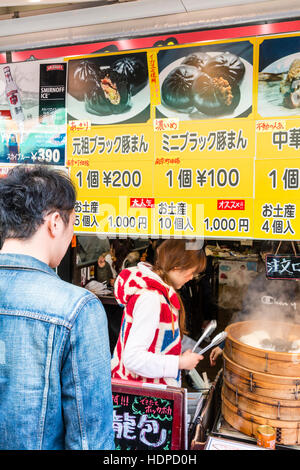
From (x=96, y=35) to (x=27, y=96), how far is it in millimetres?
766

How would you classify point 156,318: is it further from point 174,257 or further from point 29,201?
point 29,201

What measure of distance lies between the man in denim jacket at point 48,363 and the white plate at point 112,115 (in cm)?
174

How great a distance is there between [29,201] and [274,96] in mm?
1877

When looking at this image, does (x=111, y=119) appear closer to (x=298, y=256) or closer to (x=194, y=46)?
(x=194, y=46)

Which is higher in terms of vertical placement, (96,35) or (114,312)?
(96,35)

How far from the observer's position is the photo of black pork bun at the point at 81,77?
305cm

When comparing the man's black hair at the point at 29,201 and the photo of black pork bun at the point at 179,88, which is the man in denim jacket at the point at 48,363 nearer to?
the man's black hair at the point at 29,201

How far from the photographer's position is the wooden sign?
95.7 inches

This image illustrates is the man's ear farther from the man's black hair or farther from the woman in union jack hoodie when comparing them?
the woman in union jack hoodie

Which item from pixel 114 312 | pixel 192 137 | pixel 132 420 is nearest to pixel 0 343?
pixel 132 420

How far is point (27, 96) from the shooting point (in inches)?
128

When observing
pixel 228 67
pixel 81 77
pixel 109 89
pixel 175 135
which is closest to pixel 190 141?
pixel 175 135

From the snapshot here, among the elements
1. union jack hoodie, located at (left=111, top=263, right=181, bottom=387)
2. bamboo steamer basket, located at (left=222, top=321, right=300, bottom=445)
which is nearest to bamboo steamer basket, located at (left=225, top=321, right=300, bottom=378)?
bamboo steamer basket, located at (left=222, top=321, right=300, bottom=445)

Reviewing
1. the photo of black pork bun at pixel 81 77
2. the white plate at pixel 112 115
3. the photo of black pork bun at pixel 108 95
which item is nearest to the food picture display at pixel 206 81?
the white plate at pixel 112 115
